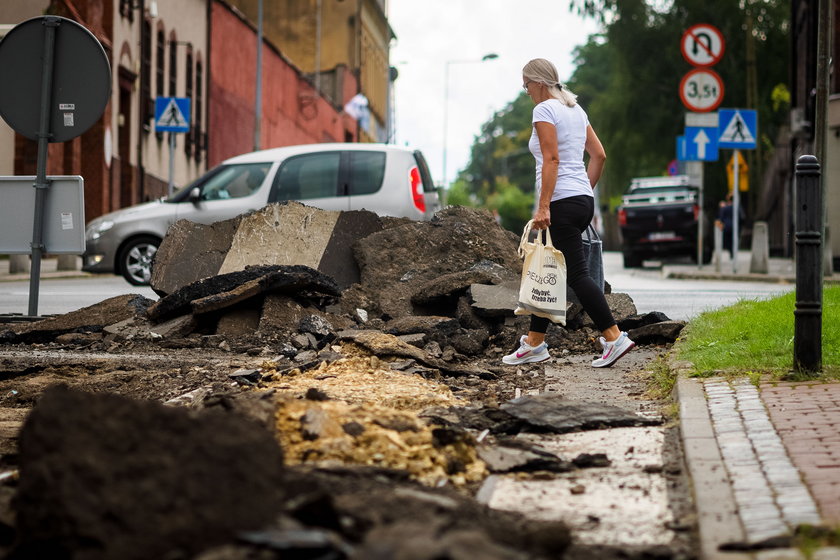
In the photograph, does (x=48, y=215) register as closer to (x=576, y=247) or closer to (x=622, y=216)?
(x=576, y=247)

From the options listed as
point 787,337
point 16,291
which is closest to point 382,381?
point 787,337

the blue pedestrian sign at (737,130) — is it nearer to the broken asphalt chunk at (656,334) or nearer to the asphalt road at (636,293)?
the asphalt road at (636,293)

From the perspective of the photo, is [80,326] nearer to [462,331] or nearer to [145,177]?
[462,331]

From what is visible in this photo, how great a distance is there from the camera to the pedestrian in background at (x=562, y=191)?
8.45m

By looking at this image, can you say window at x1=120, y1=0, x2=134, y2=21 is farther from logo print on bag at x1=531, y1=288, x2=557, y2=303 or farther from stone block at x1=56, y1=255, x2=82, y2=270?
logo print on bag at x1=531, y1=288, x2=557, y2=303

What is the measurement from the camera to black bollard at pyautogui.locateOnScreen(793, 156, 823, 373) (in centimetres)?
709

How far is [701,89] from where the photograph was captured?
21.9 metres

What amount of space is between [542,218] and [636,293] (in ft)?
28.0

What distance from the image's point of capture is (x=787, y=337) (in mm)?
8492

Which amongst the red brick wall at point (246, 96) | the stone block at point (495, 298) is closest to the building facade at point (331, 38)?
the red brick wall at point (246, 96)

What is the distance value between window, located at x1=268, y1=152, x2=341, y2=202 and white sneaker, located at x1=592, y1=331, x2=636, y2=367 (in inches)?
354

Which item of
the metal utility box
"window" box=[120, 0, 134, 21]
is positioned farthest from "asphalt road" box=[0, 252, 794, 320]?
"window" box=[120, 0, 134, 21]

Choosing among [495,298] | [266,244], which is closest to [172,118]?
[266,244]

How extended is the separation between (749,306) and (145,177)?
25.5 meters
